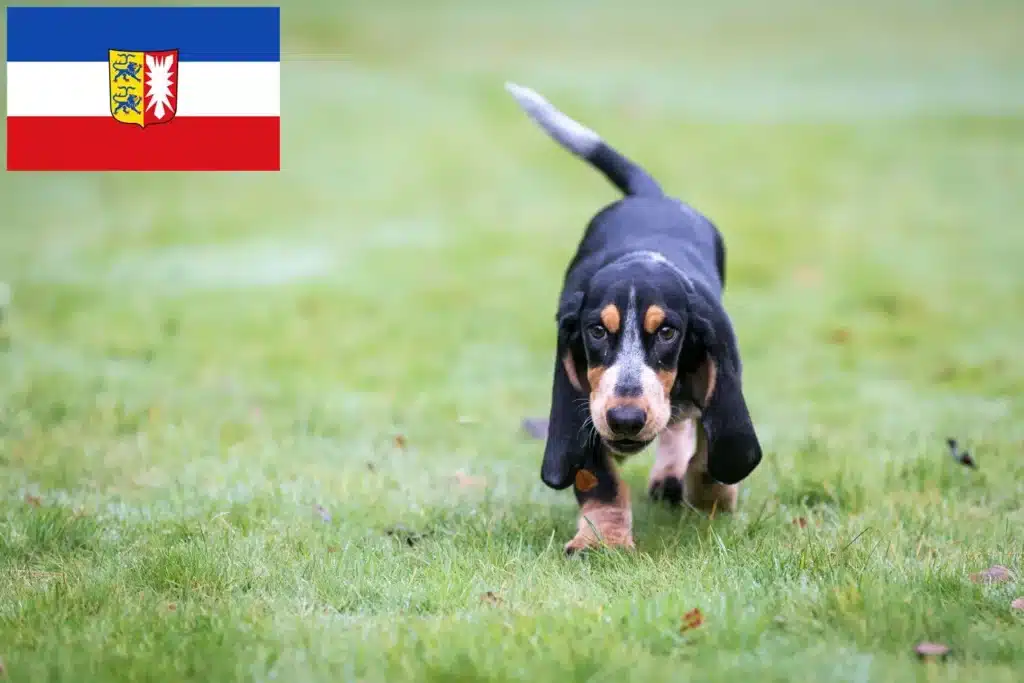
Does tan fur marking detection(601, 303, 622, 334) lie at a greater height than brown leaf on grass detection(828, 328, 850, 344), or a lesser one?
greater

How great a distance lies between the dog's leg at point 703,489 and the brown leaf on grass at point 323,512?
4.76 ft

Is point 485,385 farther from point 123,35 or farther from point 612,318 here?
point 612,318

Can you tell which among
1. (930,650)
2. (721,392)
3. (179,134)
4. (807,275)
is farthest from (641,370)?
(807,275)

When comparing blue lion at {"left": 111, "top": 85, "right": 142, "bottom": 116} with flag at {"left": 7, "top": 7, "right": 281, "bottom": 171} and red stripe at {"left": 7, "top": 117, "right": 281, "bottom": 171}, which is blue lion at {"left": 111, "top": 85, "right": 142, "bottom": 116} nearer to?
flag at {"left": 7, "top": 7, "right": 281, "bottom": 171}

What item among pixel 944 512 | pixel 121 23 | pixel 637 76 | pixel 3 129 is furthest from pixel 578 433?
pixel 637 76

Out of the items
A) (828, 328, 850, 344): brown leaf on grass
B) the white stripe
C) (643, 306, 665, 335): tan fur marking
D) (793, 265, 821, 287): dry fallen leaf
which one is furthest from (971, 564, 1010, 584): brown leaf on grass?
(793, 265, 821, 287): dry fallen leaf

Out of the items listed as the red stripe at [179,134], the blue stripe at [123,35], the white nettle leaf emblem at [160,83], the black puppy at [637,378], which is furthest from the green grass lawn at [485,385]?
the blue stripe at [123,35]

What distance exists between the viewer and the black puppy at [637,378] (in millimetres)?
4293

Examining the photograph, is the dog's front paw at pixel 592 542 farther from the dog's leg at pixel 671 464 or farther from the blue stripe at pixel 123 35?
the blue stripe at pixel 123 35

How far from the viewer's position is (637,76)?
69.2 ft

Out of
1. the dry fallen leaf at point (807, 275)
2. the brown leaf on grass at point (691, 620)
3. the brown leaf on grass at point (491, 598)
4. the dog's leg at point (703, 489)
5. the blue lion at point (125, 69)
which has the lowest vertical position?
the dry fallen leaf at point (807, 275)

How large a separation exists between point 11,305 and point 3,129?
8034 millimetres

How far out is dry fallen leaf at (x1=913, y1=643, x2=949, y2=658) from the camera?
10.6ft

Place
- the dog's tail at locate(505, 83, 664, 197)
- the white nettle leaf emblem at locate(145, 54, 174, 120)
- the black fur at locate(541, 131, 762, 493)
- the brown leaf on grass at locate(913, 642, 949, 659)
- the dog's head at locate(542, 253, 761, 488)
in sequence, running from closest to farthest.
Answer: the brown leaf on grass at locate(913, 642, 949, 659) → the dog's head at locate(542, 253, 761, 488) → the black fur at locate(541, 131, 762, 493) → the dog's tail at locate(505, 83, 664, 197) → the white nettle leaf emblem at locate(145, 54, 174, 120)
